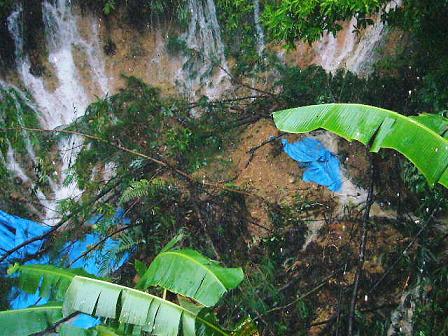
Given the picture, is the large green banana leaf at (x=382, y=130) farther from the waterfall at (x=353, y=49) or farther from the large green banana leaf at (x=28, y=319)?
the waterfall at (x=353, y=49)

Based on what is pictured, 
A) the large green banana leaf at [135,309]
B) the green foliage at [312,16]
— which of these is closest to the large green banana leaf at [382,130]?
the large green banana leaf at [135,309]

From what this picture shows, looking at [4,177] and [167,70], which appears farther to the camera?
[167,70]

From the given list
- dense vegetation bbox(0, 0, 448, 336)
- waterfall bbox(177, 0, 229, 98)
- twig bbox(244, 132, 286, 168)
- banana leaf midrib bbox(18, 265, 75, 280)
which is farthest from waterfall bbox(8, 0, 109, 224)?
banana leaf midrib bbox(18, 265, 75, 280)

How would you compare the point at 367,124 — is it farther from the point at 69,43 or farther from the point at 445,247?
the point at 69,43

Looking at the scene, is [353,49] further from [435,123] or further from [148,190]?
[435,123]

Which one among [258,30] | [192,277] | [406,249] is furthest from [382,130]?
[258,30]

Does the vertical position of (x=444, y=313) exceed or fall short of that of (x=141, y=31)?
it falls short

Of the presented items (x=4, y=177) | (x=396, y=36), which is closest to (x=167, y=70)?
(x=4, y=177)

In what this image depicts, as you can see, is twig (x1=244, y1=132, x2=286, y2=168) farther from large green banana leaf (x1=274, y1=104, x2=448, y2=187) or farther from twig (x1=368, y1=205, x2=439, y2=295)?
large green banana leaf (x1=274, y1=104, x2=448, y2=187)
